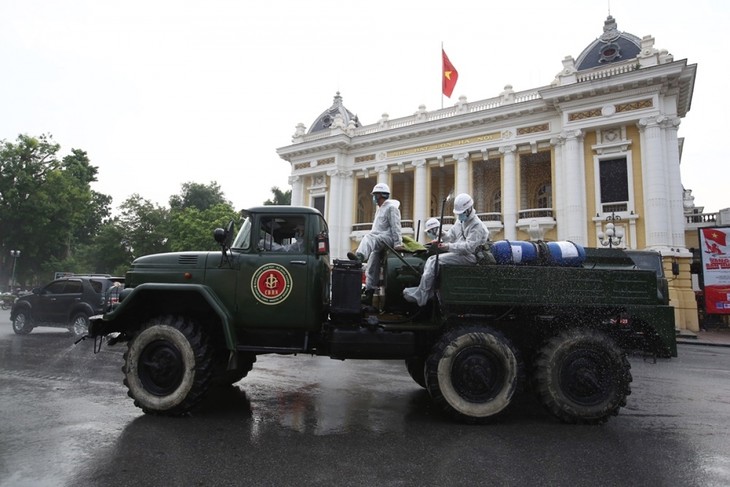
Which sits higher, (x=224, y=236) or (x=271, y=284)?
(x=224, y=236)

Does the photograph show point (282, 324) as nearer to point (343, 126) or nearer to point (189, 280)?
point (189, 280)

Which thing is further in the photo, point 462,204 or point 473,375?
point 462,204

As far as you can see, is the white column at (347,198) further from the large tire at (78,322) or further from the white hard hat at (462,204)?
the white hard hat at (462,204)

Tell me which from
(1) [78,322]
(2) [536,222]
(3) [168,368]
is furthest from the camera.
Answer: (2) [536,222]

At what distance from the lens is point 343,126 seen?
32.7 m

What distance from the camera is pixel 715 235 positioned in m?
21.4

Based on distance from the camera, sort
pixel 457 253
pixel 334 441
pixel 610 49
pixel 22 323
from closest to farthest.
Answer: pixel 334 441, pixel 457 253, pixel 22 323, pixel 610 49

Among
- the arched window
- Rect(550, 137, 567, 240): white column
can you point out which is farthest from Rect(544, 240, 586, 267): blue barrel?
the arched window

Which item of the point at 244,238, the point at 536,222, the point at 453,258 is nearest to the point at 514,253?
the point at 453,258

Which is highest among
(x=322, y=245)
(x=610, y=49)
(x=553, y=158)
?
(x=610, y=49)

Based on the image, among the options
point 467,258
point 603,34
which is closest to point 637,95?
point 603,34

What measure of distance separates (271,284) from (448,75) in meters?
27.9

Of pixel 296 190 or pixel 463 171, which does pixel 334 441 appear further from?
pixel 296 190

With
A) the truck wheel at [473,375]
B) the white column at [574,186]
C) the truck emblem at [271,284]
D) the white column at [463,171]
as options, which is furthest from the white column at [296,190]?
the truck wheel at [473,375]
